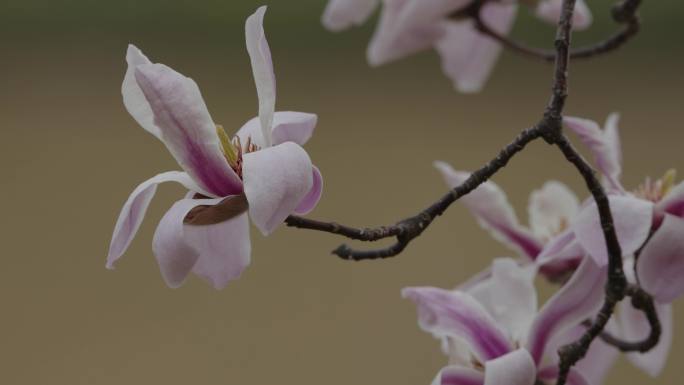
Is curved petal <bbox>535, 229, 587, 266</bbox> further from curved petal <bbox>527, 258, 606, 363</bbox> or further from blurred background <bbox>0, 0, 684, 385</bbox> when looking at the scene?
blurred background <bbox>0, 0, 684, 385</bbox>

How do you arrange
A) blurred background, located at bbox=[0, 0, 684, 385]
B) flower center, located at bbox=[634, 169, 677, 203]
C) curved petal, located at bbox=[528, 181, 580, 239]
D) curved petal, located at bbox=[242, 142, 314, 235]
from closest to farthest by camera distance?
1. curved petal, located at bbox=[242, 142, 314, 235]
2. flower center, located at bbox=[634, 169, 677, 203]
3. curved petal, located at bbox=[528, 181, 580, 239]
4. blurred background, located at bbox=[0, 0, 684, 385]

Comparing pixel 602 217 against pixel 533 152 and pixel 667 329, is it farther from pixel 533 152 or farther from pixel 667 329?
pixel 533 152

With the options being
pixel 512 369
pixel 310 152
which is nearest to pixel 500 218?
pixel 512 369

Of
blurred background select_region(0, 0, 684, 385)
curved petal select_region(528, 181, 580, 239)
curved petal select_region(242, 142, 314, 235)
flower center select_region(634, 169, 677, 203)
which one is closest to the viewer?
curved petal select_region(242, 142, 314, 235)

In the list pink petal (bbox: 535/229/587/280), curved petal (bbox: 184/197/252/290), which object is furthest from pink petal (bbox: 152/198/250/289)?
pink petal (bbox: 535/229/587/280)

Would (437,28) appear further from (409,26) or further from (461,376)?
(461,376)

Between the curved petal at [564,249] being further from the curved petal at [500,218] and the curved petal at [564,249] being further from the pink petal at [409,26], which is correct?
the pink petal at [409,26]
